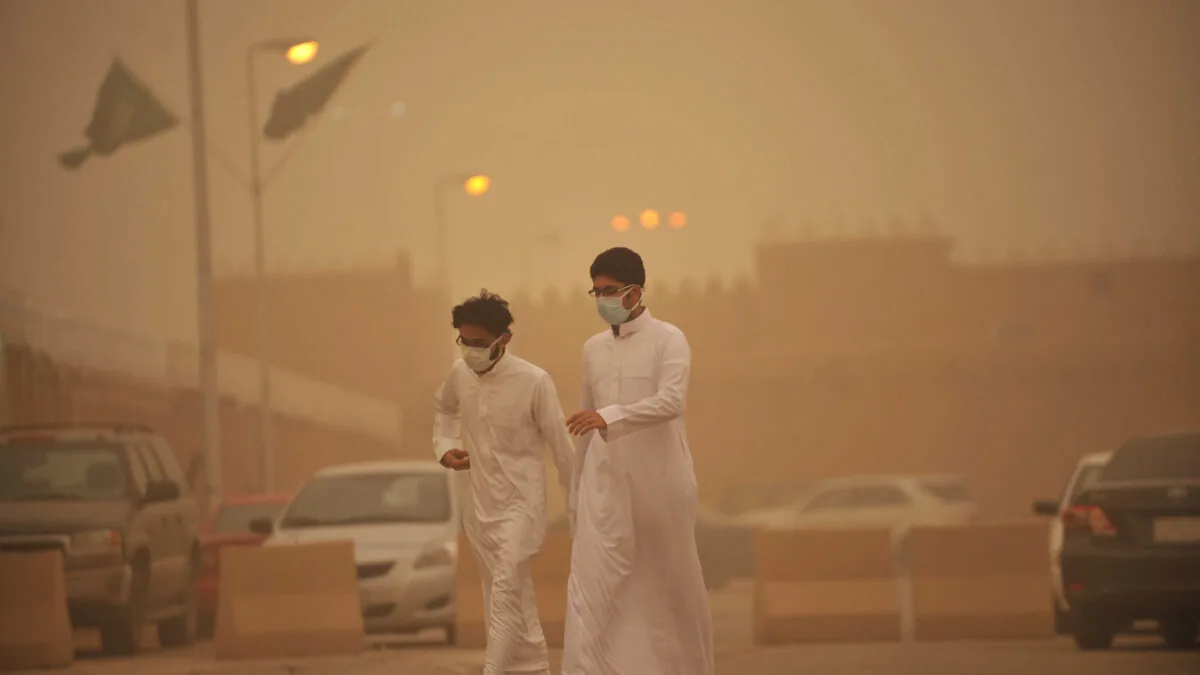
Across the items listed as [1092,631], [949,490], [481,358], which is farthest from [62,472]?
[949,490]

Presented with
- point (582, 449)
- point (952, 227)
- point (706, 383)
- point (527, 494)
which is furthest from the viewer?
point (706, 383)

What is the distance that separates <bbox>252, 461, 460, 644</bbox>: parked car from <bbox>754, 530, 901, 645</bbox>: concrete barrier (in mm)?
2540

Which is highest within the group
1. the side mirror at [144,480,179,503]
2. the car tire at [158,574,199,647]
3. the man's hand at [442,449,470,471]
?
the man's hand at [442,449,470,471]

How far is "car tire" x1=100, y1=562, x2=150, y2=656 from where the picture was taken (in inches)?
674

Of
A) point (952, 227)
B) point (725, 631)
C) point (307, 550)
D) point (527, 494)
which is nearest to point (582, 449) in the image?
point (527, 494)

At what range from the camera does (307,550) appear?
15.7 meters

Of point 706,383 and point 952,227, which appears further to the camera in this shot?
point 706,383

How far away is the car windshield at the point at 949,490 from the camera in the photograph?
100 feet

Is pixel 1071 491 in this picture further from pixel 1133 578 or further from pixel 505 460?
pixel 505 460

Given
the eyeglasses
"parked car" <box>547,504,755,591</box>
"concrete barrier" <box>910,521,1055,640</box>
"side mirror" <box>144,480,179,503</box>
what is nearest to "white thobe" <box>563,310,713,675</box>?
the eyeglasses

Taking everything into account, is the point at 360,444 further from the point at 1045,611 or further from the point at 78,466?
the point at 1045,611

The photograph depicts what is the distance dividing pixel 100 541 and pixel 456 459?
6996mm

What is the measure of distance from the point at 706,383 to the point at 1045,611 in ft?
51.3

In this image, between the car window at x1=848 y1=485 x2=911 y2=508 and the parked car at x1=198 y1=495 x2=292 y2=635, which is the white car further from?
the parked car at x1=198 y1=495 x2=292 y2=635
